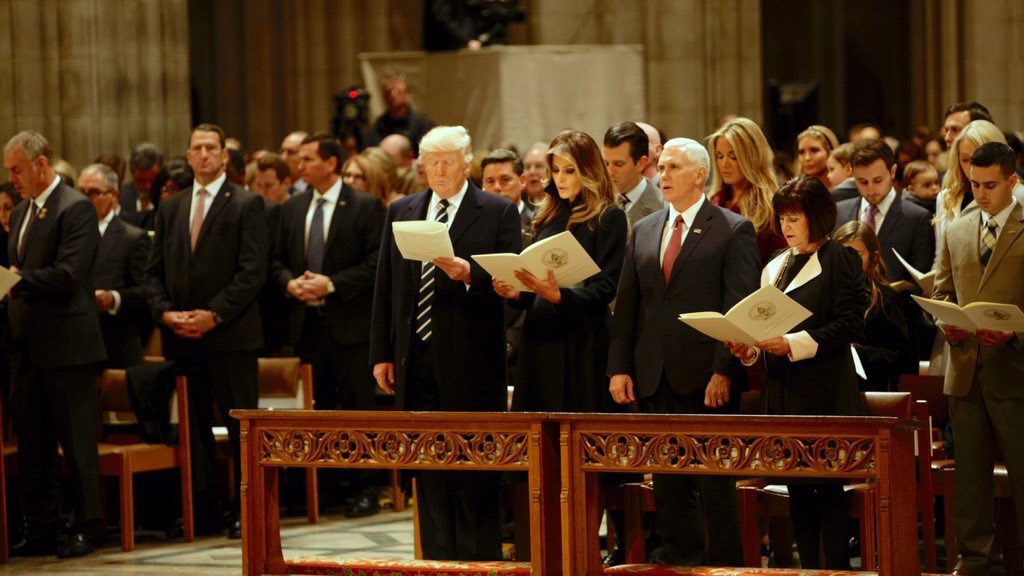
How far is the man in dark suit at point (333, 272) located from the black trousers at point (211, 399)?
19.3 inches

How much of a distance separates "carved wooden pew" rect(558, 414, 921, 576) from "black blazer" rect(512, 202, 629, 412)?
2.80 ft

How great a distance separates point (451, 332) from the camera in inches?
233

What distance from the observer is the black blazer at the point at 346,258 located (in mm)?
8016

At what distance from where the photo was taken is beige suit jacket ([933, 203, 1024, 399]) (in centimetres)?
580

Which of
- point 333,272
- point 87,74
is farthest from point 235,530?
point 87,74

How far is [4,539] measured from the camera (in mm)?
7129

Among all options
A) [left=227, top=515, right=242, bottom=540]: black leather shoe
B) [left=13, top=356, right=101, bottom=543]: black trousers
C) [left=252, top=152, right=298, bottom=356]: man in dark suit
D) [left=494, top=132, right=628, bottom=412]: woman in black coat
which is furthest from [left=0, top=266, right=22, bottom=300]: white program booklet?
[left=494, top=132, right=628, bottom=412]: woman in black coat

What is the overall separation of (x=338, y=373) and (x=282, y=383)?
280mm

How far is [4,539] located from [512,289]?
2.84 meters

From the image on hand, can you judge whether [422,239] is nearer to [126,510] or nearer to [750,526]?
[750,526]

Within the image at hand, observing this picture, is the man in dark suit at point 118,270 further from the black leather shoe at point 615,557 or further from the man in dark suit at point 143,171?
the black leather shoe at point 615,557

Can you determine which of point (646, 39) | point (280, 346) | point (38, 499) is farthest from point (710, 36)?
point (38, 499)

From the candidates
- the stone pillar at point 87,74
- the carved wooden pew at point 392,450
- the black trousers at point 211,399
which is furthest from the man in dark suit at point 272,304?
the stone pillar at point 87,74

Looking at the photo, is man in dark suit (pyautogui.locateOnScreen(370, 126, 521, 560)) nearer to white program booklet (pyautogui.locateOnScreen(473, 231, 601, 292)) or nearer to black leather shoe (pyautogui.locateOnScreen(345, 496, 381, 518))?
white program booklet (pyautogui.locateOnScreen(473, 231, 601, 292))
